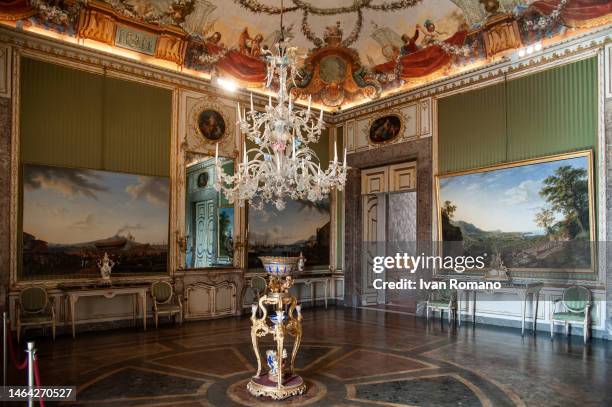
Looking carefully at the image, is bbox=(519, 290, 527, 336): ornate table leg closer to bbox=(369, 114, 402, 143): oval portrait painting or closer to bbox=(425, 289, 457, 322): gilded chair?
bbox=(425, 289, 457, 322): gilded chair

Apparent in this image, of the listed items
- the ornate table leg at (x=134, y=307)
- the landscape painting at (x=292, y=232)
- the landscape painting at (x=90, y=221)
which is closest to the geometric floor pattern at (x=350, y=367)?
the ornate table leg at (x=134, y=307)

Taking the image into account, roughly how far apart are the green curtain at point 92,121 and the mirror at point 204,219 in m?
0.74

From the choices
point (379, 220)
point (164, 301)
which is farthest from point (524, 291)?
point (164, 301)

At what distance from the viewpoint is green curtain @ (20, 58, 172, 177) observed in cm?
922

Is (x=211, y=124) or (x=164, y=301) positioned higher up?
(x=211, y=124)

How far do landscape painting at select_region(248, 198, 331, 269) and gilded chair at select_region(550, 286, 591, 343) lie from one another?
21.2ft

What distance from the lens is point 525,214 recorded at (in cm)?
979

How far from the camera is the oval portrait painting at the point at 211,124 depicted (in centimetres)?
1161

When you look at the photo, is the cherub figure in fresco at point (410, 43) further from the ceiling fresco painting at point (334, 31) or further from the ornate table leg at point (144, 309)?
the ornate table leg at point (144, 309)

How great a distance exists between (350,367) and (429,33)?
27.8ft

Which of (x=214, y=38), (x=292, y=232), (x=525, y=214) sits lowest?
(x=292, y=232)

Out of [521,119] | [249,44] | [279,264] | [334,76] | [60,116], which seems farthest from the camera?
[334,76]

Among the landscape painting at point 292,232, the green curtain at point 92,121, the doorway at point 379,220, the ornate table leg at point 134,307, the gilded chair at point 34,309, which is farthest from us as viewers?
the doorway at point 379,220

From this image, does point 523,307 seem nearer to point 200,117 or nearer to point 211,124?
point 211,124
